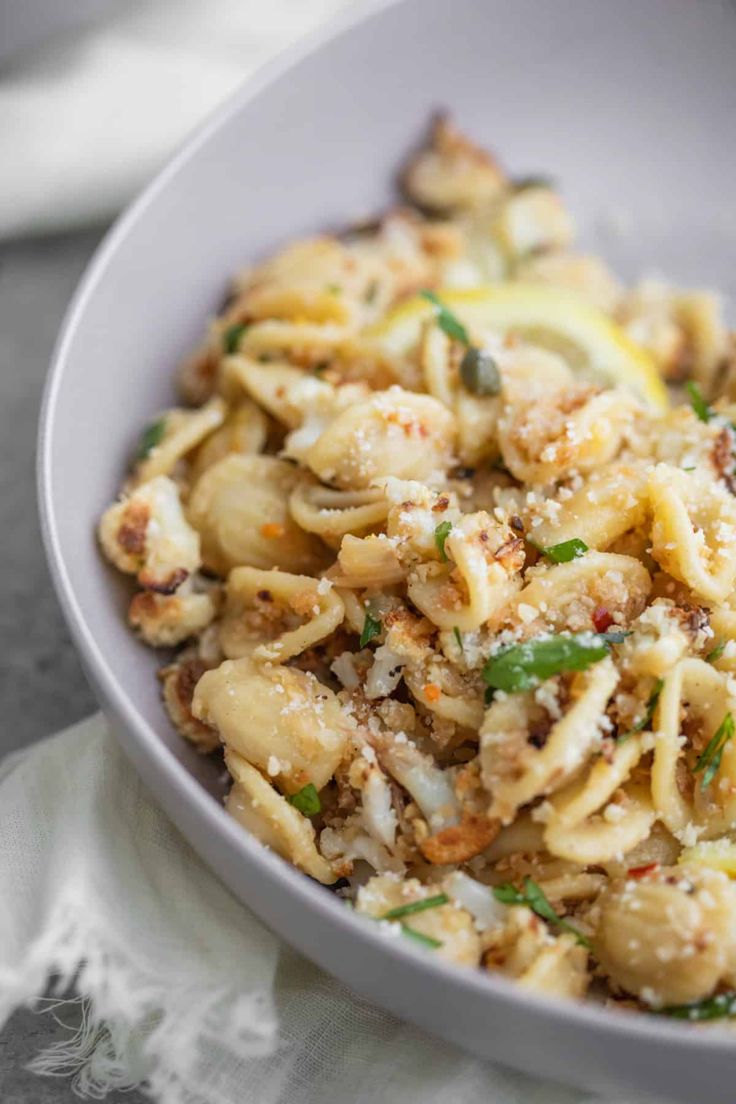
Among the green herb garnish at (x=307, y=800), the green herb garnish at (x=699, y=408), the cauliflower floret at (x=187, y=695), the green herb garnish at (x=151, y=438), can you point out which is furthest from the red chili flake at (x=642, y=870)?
the green herb garnish at (x=151, y=438)

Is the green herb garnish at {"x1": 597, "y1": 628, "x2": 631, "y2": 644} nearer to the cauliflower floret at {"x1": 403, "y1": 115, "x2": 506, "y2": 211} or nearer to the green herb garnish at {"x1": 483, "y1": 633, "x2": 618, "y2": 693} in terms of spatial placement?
the green herb garnish at {"x1": 483, "y1": 633, "x2": 618, "y2": 693}

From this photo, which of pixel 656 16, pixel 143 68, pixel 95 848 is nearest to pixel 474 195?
pixel 656 16

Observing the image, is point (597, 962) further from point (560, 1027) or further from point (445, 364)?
point (445, 364)

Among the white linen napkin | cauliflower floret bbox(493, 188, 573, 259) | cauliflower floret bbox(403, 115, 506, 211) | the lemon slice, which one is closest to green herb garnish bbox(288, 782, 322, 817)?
the white linen napkin

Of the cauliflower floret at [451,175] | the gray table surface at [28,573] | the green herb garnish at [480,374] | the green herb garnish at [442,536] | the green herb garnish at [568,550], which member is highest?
the cauliflower floret at [451,175]

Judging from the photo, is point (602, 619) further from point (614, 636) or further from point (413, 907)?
point (413, 907)

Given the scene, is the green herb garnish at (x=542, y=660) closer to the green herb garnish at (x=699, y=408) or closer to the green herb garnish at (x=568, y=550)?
the green herb garnish at (x=568, y=550)
